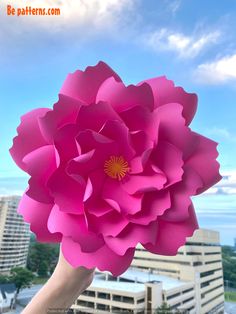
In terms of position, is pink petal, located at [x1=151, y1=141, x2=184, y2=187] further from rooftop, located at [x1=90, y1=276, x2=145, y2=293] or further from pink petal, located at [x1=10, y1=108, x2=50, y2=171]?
rooftop, located at [x1=90, y1=276, x2=145, y2=293]

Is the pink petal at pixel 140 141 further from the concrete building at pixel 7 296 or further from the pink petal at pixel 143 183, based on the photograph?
the concrete building at pixel 7 296

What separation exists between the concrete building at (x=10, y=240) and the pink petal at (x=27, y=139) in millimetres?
1624

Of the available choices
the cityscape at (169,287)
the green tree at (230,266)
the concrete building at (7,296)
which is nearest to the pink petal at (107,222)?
the cityscape at (169,287)

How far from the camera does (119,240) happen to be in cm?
28

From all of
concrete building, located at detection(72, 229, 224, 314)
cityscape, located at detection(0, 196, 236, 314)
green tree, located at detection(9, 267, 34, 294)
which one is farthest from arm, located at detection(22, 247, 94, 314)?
concrete building, located at detection(72, 229, 224, 314)

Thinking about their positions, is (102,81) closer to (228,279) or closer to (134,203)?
(134,203)

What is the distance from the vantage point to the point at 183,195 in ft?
0.94

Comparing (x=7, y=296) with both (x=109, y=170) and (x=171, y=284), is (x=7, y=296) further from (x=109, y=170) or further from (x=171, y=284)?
(x=171, y=284)

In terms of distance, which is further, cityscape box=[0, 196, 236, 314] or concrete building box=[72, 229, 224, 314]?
concrete building box=[72, 229, 224, 314]

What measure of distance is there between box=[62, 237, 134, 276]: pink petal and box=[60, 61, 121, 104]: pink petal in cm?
16

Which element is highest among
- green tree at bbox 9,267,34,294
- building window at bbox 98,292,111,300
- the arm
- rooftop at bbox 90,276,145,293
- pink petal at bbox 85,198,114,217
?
pink petal at bbox 85,198,114,217

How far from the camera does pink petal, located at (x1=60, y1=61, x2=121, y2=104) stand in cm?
30

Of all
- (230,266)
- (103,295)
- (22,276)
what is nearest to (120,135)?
(22,276)

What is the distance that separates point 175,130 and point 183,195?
0.23 ft
